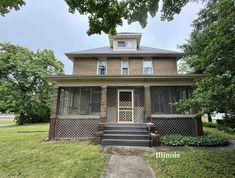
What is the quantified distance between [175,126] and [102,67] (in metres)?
7.17

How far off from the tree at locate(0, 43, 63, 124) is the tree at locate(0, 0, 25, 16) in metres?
18.1

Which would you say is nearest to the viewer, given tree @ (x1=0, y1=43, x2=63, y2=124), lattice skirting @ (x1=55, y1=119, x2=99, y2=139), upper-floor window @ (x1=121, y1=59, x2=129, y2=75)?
lattice skirting @ (x1=55, y1=119, x2=99, y2=139)

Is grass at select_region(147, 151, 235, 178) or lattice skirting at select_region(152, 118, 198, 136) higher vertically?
lattice skirting at select_region(152, 118, 198, 136)

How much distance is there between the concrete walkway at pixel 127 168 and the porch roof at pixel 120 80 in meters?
4.90

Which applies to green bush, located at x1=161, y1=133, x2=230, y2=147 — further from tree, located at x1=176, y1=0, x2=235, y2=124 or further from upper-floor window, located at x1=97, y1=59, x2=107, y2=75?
upper-floor window, located at x1=97, y1=59, x2=107, y2=75

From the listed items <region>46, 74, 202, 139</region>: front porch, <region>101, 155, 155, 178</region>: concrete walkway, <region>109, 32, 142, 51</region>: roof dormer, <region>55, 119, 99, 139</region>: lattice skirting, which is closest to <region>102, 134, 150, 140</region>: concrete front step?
<region>46, 74, 202, 139</region>: front porch

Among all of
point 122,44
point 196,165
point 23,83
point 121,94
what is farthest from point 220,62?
point 23,83

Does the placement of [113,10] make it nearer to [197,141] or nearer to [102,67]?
[197,141]

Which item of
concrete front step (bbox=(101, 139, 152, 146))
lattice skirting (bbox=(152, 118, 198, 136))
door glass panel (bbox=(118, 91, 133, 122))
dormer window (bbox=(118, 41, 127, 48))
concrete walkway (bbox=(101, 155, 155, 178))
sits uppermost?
dormer window (bbox=(118, 41, 127, 48))

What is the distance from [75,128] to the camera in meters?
9.34

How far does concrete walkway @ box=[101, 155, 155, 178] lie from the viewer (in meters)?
4.22

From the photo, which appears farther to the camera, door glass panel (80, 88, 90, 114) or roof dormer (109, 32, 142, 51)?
roof dormer (109, 32, 142, 51)

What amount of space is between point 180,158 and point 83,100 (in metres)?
8.82

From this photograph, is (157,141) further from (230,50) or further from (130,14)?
(130,14)
